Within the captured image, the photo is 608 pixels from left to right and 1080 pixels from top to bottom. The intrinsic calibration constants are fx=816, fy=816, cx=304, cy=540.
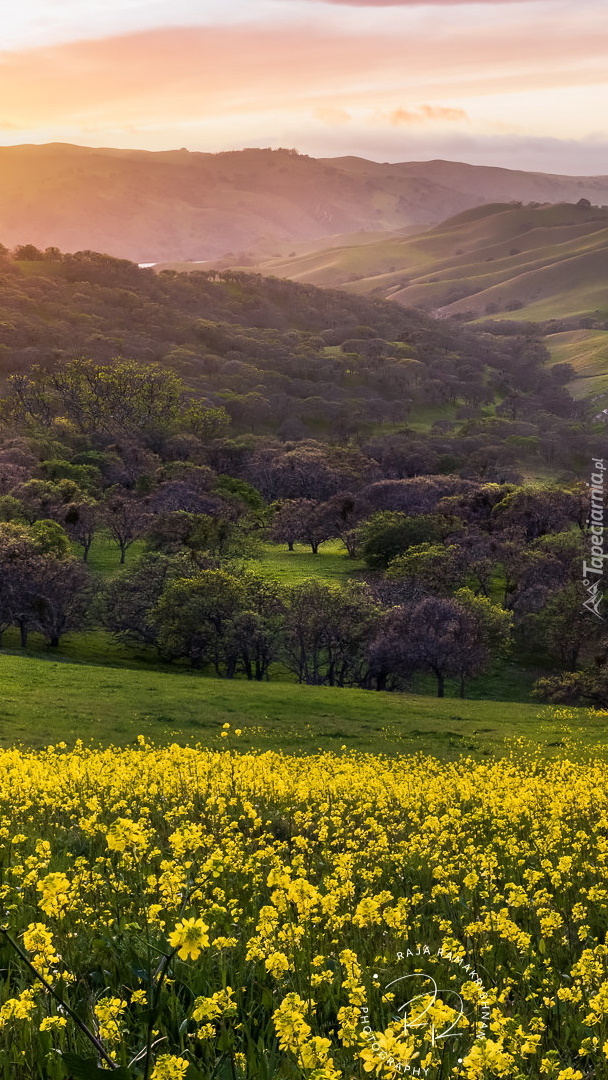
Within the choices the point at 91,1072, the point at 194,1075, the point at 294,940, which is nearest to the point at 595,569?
the point at 294,940

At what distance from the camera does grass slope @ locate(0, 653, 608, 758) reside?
3797cm

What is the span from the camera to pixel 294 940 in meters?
5.51

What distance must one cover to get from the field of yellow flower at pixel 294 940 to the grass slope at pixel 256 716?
76.4 ft

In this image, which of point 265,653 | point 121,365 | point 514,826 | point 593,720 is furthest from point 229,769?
point 121,365

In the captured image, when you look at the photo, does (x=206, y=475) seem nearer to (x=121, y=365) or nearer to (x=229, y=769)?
(x=121, y=365)

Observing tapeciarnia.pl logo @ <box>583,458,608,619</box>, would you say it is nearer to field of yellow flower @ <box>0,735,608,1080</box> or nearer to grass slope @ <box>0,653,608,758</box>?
grass slope @ <box>0,653,608,758</box>

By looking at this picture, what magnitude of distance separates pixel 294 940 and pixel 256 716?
40414 mm

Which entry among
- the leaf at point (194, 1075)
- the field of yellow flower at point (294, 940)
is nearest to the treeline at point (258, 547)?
the field of yellow flower at point (294, 940)

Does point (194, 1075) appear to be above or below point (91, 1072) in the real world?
below

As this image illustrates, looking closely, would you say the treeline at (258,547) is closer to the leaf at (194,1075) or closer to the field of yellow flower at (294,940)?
the field of yellow flower at (294,940)

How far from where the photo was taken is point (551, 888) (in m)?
8.55

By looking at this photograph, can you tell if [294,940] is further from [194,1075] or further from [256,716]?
[256,716]

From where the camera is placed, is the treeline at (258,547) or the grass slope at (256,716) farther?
the treeline at (258,547)

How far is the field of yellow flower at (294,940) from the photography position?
4020mm
